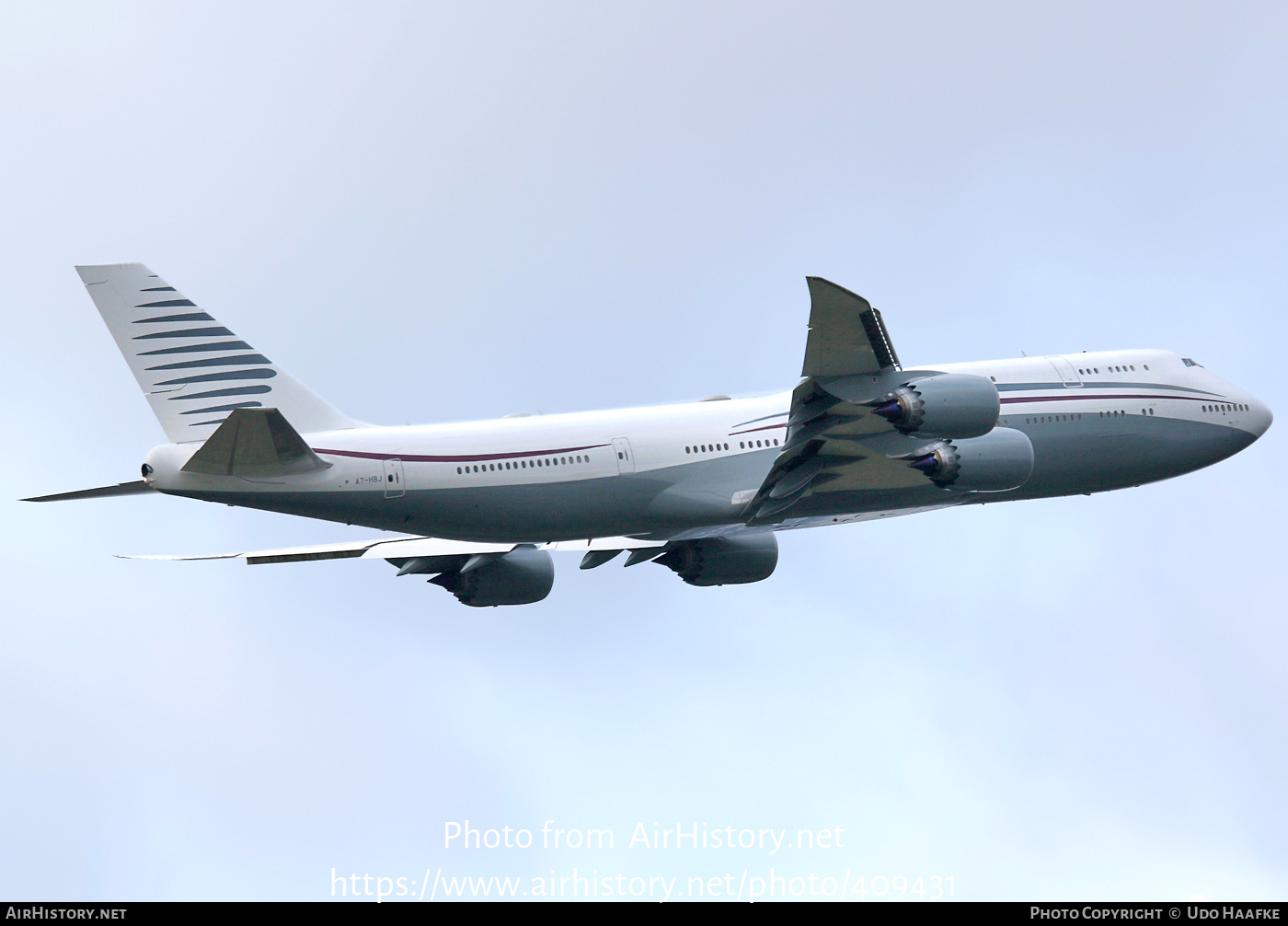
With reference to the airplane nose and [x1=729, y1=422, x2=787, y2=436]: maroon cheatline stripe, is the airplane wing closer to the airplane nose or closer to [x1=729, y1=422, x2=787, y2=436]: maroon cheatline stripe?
[x1=729, y1=422, x2=787, y2=436]: maroon cheatline stripe

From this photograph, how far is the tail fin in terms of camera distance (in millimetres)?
26906

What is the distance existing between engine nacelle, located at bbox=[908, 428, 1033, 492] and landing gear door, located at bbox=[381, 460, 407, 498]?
1074 centimetres

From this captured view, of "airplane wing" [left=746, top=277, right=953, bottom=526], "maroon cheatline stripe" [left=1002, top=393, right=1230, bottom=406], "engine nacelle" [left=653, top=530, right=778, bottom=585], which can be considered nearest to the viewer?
"airplane wing" [left=746, top=277, right=953, bottom=526]

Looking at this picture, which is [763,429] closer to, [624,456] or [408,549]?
[624,456]

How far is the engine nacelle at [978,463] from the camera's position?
2917 cm

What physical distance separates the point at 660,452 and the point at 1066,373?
11.0m

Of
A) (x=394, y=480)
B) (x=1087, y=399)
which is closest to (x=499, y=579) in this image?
(x=394, y=480)

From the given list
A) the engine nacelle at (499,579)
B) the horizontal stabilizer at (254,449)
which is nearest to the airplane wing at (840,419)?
the engine nacelle at (499,579)

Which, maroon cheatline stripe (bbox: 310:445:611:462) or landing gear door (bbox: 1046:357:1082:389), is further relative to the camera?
landing gear door (bbox: 1046:357:1082:389)

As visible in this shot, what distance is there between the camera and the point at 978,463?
2923cm

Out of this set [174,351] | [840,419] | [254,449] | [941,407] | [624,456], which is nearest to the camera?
[254,449]

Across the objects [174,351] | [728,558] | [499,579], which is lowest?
[499,579]

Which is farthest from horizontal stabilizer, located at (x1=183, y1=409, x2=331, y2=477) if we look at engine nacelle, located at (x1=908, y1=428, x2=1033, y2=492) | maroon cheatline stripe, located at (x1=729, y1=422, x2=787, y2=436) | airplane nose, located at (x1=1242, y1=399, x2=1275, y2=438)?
airplane nose, located at (x1=1242, y1=399, x2=1275, y2=438)

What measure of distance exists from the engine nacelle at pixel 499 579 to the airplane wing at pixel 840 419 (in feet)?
22.7
